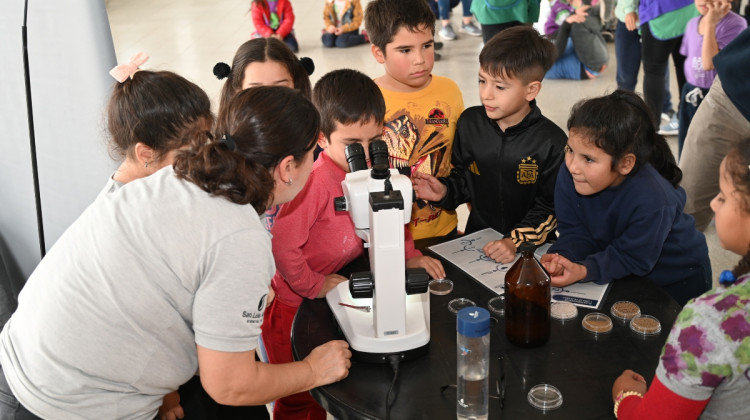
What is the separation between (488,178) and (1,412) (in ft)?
4.92

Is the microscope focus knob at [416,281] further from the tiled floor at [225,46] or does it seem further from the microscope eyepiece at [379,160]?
the tiled floor at [225,46]

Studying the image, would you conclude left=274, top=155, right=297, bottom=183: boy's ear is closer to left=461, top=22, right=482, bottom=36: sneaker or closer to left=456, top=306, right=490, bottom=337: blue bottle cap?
left=456, top=306, right=490, bottom=337: blue bottle cap

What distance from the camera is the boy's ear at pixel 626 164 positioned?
183 cm

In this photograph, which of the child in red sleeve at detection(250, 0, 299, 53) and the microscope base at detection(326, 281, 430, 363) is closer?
the microscope base at detection(326, 281, 430, 363)

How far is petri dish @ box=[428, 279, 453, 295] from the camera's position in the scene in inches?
69.2

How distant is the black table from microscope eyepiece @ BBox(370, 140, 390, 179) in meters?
0.40

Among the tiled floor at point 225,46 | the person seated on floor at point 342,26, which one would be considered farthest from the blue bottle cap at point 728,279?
the person seated on floor at point 342,26

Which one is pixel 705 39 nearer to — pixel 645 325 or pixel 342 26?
pixel 645 325

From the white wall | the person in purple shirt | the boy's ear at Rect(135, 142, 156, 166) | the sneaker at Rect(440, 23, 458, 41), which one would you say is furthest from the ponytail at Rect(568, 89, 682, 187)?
the sneaker at Rect(440, 23, 458, 41)

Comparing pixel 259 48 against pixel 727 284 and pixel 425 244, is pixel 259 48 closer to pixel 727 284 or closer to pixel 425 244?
pixel 425 244

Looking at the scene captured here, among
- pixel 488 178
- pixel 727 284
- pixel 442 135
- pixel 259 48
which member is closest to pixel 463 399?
pixel 727 284

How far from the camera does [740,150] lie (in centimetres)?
120

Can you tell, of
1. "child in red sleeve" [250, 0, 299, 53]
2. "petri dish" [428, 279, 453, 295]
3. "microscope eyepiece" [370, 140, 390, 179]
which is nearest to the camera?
"microscope eyepiece" [370, 140, 390, 179]

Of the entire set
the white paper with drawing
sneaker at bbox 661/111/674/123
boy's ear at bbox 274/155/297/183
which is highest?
boy's ear at bbox 274/155/297/183
